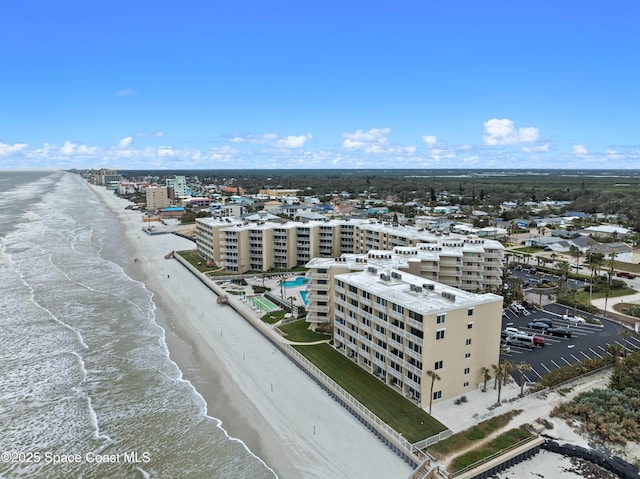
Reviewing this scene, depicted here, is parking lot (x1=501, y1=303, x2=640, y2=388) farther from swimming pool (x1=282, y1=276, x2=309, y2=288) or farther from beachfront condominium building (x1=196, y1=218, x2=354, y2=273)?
beachfront condominium building (x1=196, y1=218, x2=354, y2=273)

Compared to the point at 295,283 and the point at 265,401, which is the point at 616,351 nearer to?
the point at 265,401

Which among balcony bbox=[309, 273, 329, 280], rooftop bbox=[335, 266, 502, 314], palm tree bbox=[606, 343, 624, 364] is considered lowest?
palm tree bbox=[606, 343, 624, 364]

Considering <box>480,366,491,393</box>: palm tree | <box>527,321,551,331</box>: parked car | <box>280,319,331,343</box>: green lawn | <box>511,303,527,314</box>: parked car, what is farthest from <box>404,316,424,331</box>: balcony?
<box>511,303,527,314</box>: parked car

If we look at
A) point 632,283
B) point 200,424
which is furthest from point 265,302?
point 632,283

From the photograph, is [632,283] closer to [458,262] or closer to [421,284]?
[458,262]

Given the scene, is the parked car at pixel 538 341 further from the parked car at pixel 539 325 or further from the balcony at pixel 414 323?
the balcony at pixel 414 323

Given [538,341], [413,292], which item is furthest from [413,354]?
[538,341]

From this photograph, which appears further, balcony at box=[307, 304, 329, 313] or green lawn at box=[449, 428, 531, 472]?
balcony at box=[307, 304, 329, 313]
